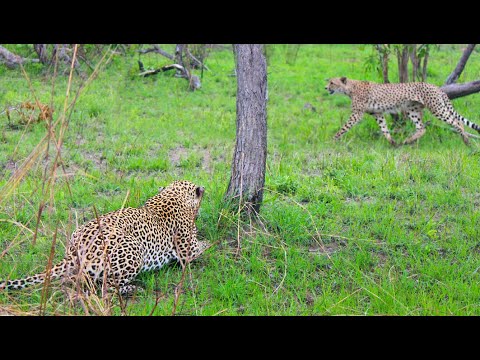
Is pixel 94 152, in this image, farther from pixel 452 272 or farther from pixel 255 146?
pixel 452 272

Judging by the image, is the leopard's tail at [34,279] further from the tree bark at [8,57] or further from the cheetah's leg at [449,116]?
the tree bark at [8,57]

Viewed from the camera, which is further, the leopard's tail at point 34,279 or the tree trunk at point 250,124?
the tree trunk at point 250,124

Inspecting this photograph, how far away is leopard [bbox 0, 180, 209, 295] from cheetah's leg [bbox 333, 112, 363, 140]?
470 centimetres

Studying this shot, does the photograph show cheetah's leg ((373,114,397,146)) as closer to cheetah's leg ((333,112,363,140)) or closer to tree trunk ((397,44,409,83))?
cheetah's leg ((333,112,363,140))

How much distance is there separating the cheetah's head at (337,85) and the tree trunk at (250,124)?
232 inches

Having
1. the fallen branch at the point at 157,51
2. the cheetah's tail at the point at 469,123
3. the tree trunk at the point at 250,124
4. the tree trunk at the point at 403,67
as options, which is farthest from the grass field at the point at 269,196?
the tree trunk at the point at 403,67

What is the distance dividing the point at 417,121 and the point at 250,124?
5589 millimetres

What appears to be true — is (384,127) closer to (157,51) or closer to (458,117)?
(458,117)

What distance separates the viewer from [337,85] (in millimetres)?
12273

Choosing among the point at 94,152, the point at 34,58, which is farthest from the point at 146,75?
the point at 94,152

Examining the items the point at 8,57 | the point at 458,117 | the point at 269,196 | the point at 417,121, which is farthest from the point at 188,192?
the point at 8,57

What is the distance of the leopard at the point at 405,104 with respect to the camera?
11.0 metres

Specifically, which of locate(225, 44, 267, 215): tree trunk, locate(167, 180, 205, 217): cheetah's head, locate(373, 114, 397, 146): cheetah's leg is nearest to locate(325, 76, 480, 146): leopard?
locate(373, 114, 397, 146): cheetah's leg

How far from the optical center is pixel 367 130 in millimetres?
11430
